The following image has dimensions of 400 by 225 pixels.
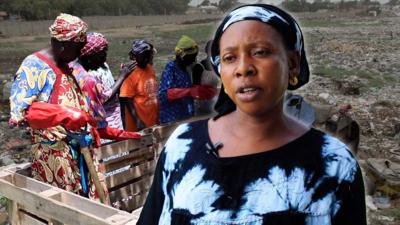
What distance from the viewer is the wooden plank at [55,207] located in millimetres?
2172

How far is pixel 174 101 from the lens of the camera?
14.4 feet

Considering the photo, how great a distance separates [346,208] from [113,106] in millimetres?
3213

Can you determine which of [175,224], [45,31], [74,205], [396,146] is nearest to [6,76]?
[396,146]

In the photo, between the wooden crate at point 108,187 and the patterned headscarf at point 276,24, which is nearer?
the patterned headscarf at point 276,24

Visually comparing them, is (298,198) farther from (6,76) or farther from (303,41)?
(6,76)

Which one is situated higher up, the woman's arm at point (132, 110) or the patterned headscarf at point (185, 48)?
the patterned headscarf at point (185, 48)

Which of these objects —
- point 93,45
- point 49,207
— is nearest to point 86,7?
point 93,45

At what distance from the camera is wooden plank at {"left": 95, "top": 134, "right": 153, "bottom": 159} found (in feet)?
10.2

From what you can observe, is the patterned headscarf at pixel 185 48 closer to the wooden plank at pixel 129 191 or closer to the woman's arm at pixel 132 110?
the woman's arm at pixel 132 110

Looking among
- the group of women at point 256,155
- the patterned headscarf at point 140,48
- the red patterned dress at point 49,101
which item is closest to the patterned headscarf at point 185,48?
the patterned headscarf at point 140,48

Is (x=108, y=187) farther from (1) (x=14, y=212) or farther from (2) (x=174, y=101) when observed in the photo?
(2) (x=174, y=101)

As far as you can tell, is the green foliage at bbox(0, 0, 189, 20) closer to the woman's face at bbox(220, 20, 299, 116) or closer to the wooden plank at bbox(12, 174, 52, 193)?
the wooden plank at bbox(12, 174, 52, 193)

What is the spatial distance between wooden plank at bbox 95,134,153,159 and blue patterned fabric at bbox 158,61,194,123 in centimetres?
91

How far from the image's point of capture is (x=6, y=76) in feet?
44.0
